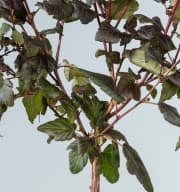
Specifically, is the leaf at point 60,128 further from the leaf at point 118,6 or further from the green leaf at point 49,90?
the leaf at point 118,6

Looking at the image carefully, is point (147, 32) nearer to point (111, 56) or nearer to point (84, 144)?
point (111, 56)

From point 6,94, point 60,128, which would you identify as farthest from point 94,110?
point 6,94

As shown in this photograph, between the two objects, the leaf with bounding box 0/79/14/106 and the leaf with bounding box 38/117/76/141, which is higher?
the leaf with bounding box 0/79/14/106

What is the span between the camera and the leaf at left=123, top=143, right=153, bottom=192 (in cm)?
86

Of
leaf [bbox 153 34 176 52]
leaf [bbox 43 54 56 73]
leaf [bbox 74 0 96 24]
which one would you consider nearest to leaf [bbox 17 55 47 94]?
leaf [bbox 43 54 56 73]

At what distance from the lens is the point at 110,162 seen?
101cm

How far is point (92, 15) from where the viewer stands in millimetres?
884

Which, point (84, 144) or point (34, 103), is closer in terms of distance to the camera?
point (84, 144)

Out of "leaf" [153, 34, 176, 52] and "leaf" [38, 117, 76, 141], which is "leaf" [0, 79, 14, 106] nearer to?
"leaf" [38, 117, 76, 141]

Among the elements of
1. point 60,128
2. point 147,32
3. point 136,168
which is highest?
point 147,32

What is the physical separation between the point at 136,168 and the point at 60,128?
0.18 meters

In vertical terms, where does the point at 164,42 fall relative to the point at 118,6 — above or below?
below

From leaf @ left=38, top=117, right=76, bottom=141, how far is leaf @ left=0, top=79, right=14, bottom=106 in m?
0.08

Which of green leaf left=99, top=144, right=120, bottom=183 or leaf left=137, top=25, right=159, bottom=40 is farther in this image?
green leaf left=99, top=144, right=120, bottom=183
